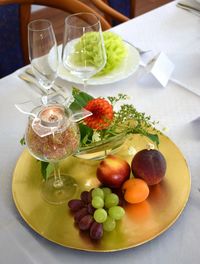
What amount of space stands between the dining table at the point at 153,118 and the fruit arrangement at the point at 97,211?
0.13 ft

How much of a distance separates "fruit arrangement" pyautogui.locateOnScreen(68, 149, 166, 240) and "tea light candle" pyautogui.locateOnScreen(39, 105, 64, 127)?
0.13 meters

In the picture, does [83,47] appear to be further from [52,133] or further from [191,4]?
[191,4]

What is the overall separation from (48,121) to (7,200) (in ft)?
0.64

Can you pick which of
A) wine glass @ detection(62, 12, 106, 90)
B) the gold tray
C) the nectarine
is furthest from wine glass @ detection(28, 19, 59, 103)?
the nectarine

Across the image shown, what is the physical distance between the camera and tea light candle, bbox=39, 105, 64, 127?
2.07 ft

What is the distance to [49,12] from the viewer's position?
2871 millimetres

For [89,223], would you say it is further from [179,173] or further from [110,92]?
[110,92]

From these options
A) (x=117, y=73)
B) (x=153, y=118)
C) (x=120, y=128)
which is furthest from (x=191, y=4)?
(x=120, y=128)

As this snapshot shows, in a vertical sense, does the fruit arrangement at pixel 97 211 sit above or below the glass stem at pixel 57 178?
above

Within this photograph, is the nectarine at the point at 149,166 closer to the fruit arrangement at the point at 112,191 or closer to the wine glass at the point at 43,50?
the fruit arrangement at the point at 112,191

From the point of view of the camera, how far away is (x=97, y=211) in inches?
24.6

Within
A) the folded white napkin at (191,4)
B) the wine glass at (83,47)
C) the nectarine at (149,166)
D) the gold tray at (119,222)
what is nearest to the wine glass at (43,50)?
the wine glass at (83,47)

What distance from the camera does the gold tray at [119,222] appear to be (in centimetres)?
64

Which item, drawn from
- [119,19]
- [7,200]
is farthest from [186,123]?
[119,19]
